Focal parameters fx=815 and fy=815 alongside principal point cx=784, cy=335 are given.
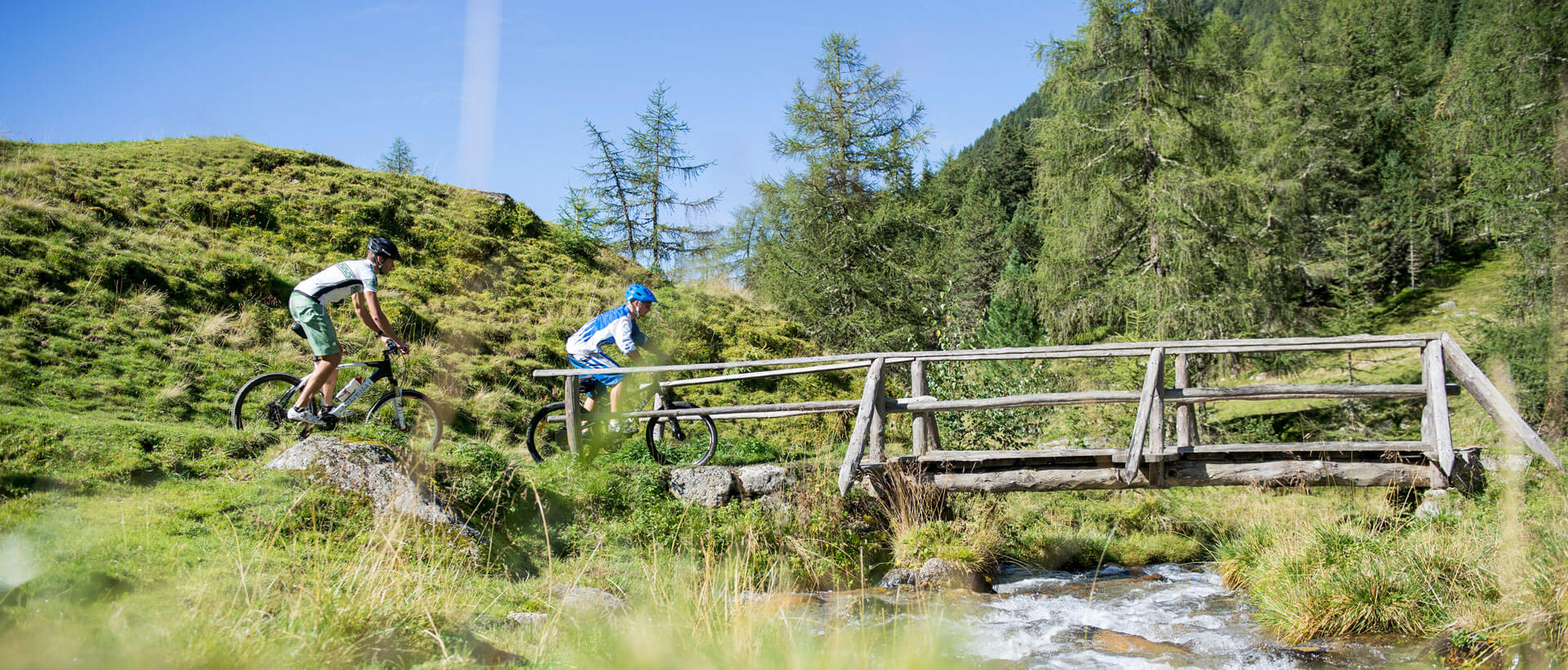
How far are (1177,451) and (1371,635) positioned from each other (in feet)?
8.28

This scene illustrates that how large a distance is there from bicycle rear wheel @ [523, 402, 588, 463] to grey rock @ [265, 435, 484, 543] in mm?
2132

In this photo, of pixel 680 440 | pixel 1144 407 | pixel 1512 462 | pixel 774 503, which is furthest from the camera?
pixel 680 440

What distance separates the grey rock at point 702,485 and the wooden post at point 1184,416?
5.12 m

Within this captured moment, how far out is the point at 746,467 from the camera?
971 centimetres

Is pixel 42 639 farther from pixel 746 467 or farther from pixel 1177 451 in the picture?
pixel 1177 451

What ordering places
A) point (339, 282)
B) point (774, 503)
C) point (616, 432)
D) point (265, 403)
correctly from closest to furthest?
point (339, 282), point (265, 403), point (774, 503), point (616, 432)

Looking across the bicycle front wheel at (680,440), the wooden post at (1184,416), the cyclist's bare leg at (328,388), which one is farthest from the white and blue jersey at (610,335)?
the wooden post at (1184,416)

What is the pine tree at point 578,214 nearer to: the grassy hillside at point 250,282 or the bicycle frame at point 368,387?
the grassy hillside at point 250,282

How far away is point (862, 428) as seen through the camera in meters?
8.48

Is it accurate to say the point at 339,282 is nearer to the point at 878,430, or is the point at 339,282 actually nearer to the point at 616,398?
the point at 616,398

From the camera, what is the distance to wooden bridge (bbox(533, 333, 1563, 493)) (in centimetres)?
841

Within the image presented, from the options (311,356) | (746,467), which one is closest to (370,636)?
(746,467)

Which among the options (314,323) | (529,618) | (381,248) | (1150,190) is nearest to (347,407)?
(314,323)

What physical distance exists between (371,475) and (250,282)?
8318mm
